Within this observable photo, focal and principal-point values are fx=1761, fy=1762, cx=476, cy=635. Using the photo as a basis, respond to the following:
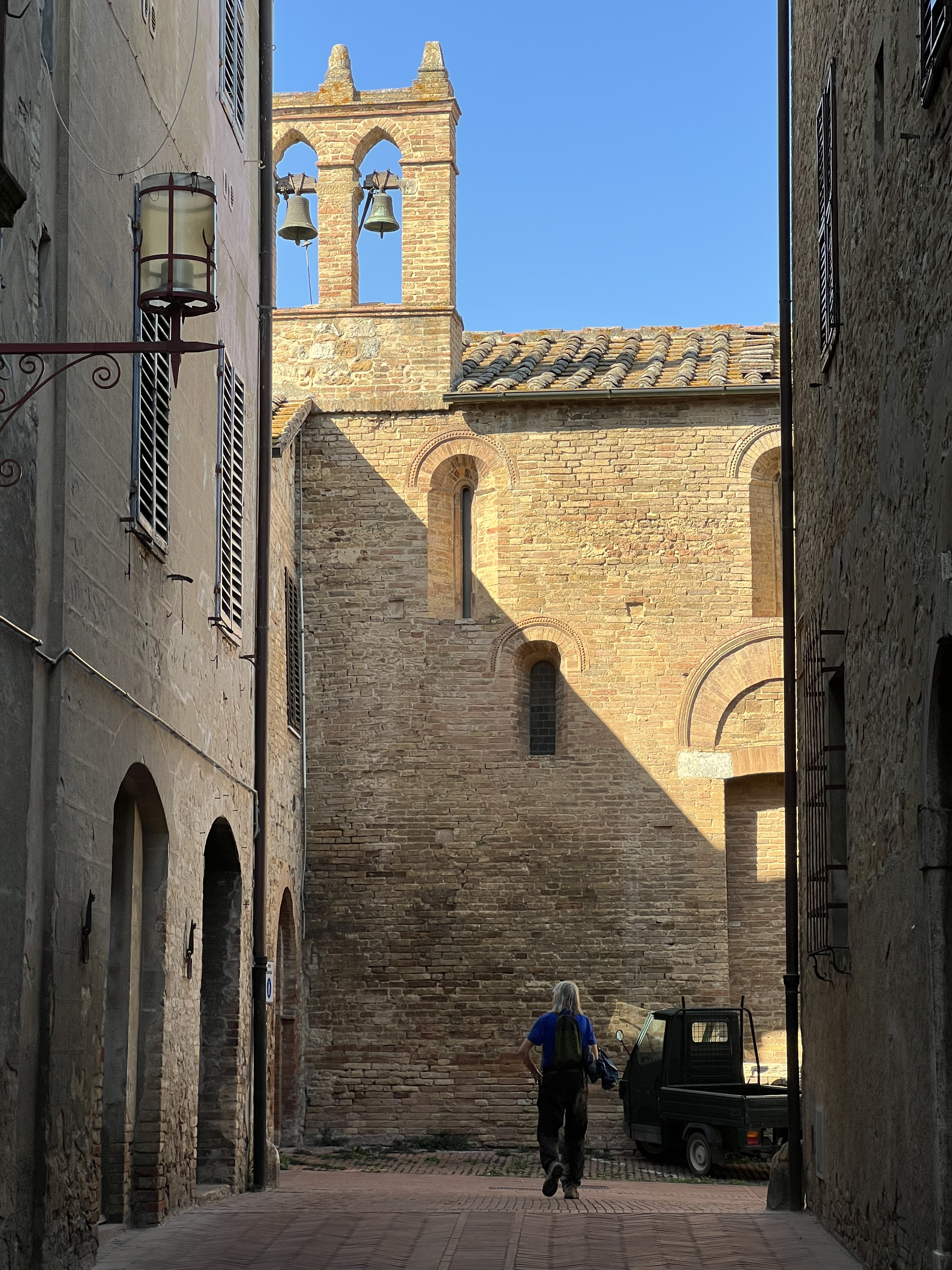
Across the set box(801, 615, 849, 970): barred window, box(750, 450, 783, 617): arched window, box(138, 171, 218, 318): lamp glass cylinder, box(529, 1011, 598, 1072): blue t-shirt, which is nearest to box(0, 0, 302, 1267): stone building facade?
box(138, 171, 218, 318): lamp glass cylinder

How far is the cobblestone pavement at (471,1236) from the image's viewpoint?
862cm

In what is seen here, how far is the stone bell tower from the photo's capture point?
21047mm

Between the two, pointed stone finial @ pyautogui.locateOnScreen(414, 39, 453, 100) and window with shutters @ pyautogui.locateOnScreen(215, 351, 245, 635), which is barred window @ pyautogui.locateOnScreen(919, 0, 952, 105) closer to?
window with shutters @ pyautogui.locateOnScreen(215, 351, 245, 635)

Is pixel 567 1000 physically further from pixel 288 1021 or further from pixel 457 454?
pixel 457 454

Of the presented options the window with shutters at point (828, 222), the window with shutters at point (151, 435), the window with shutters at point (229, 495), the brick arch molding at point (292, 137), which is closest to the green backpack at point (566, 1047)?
the window with shutters at point (229, 495)

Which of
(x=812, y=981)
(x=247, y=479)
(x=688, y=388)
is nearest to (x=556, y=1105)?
(x=812, y=981)

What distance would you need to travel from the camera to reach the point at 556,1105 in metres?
11.5

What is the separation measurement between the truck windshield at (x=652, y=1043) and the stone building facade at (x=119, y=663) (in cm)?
604

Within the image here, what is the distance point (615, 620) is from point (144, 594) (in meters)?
10.6

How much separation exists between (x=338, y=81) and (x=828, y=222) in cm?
1226

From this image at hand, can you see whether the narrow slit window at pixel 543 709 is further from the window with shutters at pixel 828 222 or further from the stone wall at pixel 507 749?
the window with shutters at pixel 828 222

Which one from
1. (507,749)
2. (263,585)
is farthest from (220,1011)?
(507,749)

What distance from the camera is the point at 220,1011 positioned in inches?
521

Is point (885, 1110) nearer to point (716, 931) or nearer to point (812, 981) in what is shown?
point (812, 981)
